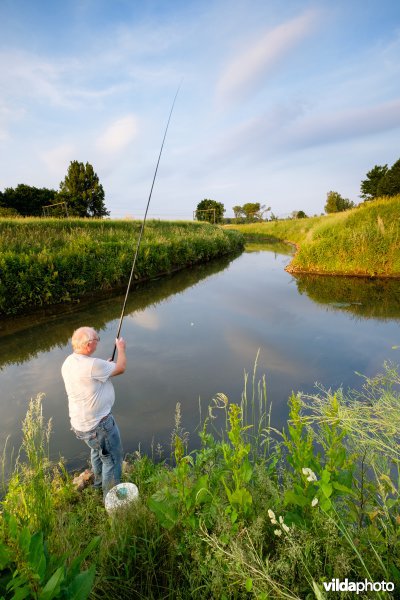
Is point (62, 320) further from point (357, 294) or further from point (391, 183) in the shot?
point (391, 183)

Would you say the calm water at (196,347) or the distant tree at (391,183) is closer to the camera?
the calm water at (196,347)

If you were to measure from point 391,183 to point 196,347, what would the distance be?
1634 inches

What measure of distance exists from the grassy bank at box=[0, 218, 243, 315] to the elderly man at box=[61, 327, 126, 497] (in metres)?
7.18

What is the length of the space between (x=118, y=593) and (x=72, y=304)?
32.9ft

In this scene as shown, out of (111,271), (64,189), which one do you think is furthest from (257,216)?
(111,271)

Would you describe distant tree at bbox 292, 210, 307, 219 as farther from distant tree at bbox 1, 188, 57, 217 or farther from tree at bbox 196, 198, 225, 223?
distant tree at bbox 1, 188, 57, 217

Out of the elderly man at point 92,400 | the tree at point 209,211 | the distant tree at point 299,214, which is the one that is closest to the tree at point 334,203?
the distant tree at point 299,214

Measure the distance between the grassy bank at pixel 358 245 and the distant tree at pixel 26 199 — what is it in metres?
46.4

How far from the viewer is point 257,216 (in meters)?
75.9

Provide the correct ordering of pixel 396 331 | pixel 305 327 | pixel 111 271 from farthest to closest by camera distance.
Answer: pixel 111 271 → pixel 305 327 → pixel 396 331

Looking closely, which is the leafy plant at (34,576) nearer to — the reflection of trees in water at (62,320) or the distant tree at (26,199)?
the reflection of trees in water at (62,320)

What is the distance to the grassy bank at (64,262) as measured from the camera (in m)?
9.47

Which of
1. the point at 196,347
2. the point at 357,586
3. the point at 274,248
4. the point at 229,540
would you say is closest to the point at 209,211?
the point at 274,248

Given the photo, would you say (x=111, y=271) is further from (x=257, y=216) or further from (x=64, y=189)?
(x=257, y=216)
